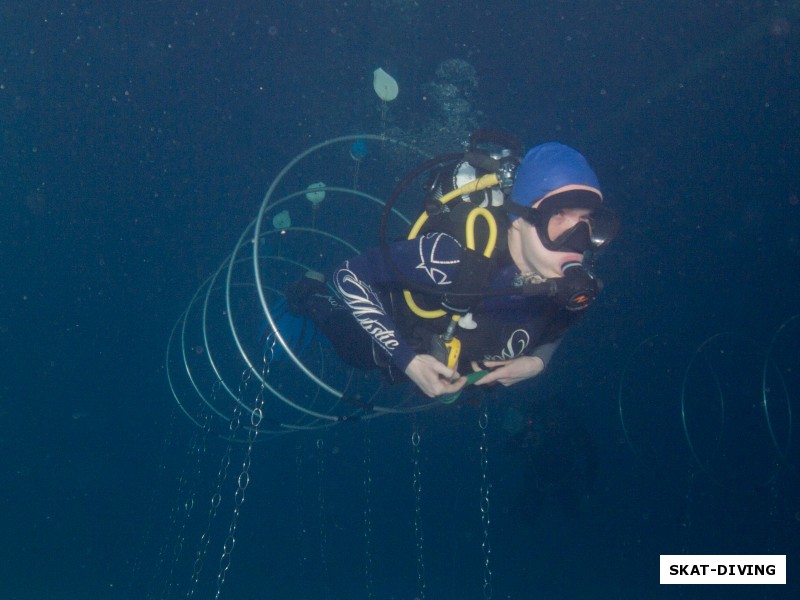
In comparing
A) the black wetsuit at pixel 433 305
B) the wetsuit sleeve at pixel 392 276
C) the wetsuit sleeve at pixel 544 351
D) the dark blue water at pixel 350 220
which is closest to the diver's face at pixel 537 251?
the black wetsuit at pixel 433 305

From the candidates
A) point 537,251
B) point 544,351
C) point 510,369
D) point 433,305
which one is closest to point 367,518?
point 544,351

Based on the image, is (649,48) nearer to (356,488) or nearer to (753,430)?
(753,430)

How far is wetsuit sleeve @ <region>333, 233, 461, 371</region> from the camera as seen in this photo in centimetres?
258

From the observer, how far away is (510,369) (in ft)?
9.53

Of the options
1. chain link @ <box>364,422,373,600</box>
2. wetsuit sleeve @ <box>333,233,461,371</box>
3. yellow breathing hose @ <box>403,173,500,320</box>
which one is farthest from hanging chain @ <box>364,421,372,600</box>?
yellow breathing hose @ <box>403,173,500,320</box>

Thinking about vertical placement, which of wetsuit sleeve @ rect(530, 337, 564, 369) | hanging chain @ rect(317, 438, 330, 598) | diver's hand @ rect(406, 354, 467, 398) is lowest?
hanging chain @ rect(317, 438, 330, 598)

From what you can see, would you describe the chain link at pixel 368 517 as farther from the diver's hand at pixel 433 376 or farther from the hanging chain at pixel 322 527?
the diver's hand at pixel 433 376

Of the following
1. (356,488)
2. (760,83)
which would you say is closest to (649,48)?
(760,83)

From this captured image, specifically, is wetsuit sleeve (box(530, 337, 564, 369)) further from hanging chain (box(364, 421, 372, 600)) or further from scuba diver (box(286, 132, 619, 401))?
hanging chain (box(364, 421, 372, 600))

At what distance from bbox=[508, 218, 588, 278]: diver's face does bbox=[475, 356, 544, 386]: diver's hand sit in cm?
65

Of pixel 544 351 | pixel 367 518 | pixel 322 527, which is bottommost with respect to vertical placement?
pixel 322 527

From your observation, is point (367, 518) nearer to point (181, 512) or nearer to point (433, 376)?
point (181, 512)

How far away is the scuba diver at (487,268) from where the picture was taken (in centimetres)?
242

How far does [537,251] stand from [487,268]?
285 millimetres
